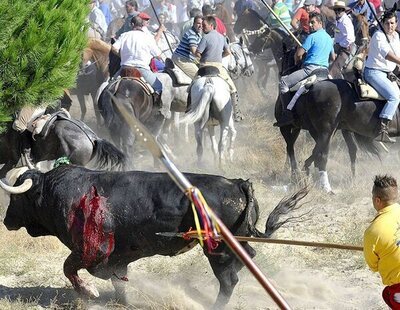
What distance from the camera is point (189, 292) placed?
9625mm

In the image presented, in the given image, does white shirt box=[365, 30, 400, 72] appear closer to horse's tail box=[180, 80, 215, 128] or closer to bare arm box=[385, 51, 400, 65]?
bare arm box=[385, 51, 400, 65]

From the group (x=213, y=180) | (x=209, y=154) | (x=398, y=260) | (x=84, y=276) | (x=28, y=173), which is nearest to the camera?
(x=398, y=260)

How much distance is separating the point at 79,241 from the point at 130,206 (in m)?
0.55

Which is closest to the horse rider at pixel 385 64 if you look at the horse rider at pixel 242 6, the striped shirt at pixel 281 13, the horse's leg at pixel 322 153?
the horse's leg at pixel 322 153

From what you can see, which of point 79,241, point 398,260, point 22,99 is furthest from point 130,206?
point 398,260

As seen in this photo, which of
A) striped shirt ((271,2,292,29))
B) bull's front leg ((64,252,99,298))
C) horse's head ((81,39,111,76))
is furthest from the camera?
striped shirt ((271,2,292,29))

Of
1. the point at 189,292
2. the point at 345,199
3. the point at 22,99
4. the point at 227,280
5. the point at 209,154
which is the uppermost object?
the point at 22,99

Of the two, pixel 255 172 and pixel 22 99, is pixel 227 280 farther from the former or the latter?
pixel 255 172

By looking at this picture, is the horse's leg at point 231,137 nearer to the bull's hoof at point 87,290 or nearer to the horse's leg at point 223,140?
the horse's leg at point 223,140

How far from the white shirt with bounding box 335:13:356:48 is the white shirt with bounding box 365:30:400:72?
6531 millimetres

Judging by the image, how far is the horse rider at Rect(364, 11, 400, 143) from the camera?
14516 millimetres

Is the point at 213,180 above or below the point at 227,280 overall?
above

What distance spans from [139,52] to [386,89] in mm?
4612

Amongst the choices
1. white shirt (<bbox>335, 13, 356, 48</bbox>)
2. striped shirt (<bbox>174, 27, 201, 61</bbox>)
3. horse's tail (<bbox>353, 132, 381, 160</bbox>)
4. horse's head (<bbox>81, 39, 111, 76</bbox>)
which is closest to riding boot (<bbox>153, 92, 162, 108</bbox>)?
striped shirt (<bbox>174, 27, 201, 61</bbox>)
